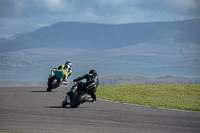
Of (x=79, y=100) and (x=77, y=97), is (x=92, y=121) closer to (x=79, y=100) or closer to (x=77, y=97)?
(x=79, y=100)

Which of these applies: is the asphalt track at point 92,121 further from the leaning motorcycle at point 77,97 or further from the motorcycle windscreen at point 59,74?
the motorcycle windscreen at point 59,74

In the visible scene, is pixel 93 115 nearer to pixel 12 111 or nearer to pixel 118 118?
pixel 118 118

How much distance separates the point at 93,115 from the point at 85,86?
207cm

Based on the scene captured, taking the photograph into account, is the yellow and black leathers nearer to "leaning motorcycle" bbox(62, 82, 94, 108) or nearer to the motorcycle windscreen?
the motorcycle windscreen

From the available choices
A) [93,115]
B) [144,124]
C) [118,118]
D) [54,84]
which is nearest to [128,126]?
[144,124]

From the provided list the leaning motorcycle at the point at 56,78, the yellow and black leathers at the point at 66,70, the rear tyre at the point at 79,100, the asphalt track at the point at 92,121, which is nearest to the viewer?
the asphalt track at the point at 92,121

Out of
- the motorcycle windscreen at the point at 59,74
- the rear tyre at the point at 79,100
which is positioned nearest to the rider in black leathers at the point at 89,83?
the rear tyre at the point at 79,100

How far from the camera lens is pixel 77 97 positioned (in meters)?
13.9

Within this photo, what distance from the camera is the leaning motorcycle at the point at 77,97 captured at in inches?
543

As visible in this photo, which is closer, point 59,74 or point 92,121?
point 92,121

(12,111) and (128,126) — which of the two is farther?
(12,111)

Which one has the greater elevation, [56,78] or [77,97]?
[56,78]

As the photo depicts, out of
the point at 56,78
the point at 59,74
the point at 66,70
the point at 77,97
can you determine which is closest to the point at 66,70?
the point at 66,70

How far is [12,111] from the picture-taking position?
1295 cm
